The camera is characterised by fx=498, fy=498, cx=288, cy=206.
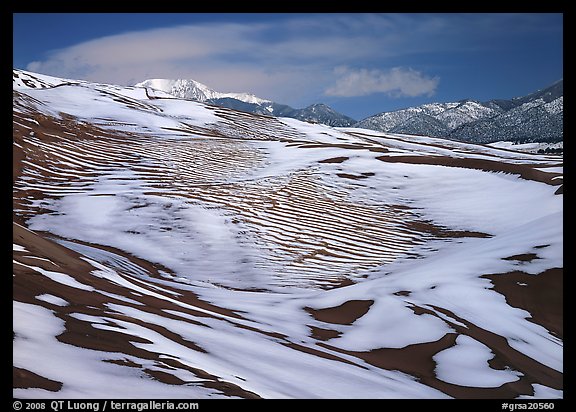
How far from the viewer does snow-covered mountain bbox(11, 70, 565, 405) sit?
652 centimetres

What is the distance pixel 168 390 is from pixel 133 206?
1926cm

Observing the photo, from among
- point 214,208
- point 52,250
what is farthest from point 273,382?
point 214,208

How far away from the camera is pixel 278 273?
17.4 m

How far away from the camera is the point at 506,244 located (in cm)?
1620

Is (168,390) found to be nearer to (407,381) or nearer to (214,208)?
(407,381)

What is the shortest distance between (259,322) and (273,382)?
13.1 feet

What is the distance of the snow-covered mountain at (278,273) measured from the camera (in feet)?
21.4

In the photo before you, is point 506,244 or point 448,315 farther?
point 506,244

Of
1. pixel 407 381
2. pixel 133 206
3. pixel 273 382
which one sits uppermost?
pixel 133 206

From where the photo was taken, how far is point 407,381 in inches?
308
